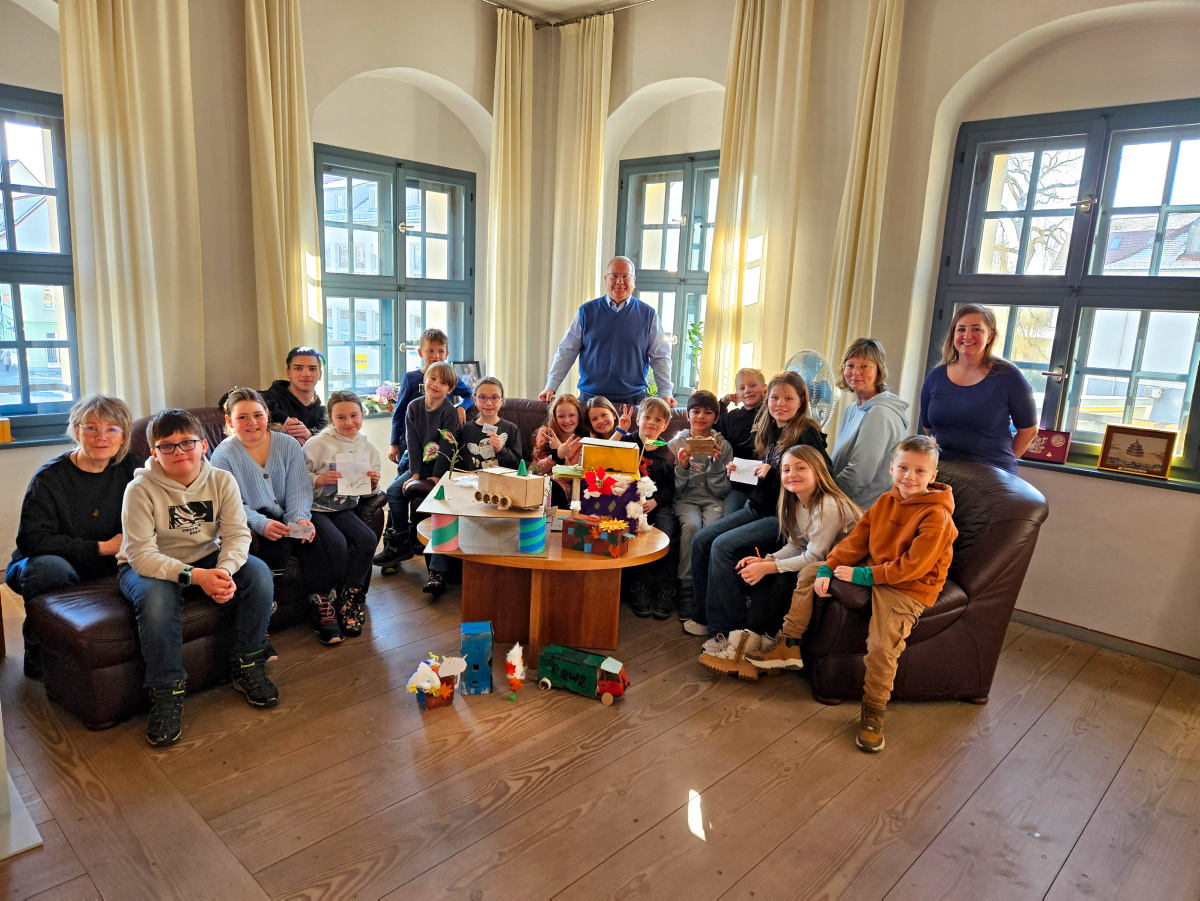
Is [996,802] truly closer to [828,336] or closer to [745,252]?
[828,336]

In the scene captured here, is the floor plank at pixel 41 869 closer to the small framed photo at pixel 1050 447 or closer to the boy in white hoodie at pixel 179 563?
the boy in white hoodie at pixel 179 563

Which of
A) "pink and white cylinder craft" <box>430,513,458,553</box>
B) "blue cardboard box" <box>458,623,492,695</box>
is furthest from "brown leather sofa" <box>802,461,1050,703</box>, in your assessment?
"pink and white cylinder craft" <box>430,513,458,553</box>

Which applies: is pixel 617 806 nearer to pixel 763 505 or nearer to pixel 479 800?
pixel 479 800

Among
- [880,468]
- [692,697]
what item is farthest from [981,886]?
→ [880,468]

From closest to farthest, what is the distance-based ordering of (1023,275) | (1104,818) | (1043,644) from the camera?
(1104,818) → (1043,644) → (1023,275)

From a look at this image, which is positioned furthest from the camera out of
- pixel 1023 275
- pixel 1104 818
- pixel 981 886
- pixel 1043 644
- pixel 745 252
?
pixel 745 252

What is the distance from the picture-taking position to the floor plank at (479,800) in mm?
2016

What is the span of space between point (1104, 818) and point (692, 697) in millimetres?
1388

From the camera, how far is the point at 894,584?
2758 mm

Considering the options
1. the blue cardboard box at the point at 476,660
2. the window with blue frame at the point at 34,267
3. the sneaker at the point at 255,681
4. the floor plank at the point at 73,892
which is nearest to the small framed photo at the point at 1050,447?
the blue cardboard box at the point at 476,660

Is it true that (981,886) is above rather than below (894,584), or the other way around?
below

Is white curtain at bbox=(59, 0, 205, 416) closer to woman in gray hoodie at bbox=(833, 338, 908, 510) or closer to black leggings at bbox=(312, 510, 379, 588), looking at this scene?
black leggings at bbox=(312, 510, 379, 588)

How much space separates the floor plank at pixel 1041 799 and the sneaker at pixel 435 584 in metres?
2.50

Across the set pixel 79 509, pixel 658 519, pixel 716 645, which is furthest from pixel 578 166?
pixel 79 509
